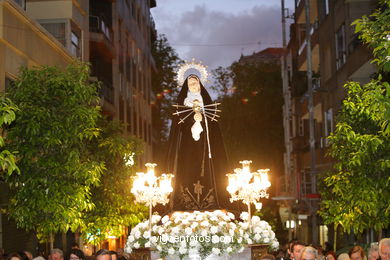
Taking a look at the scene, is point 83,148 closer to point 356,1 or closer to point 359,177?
point 359,177

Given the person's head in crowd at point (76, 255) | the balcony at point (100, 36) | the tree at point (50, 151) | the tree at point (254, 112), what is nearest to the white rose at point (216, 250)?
the person's head in crowd at point (76, 255)

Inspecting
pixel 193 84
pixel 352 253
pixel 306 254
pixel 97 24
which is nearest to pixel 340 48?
pixel 97 24

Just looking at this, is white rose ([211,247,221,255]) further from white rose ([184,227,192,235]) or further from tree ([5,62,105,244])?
tree ([5,62,105,244])

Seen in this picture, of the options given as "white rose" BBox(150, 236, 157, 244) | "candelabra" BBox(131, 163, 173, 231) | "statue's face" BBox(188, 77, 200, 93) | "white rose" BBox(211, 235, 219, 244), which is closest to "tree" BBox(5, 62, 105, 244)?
"candelabra" BBox(131, 163, 173, 231)

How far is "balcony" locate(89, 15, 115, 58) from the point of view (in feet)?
133

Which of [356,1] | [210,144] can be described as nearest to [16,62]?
[210,144]

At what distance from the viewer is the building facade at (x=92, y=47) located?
25.1m

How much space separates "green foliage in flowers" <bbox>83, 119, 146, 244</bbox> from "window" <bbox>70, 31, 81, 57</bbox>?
6651 mm

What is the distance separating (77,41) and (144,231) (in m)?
19.5

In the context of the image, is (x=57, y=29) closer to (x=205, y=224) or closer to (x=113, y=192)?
(x=113, y=192)

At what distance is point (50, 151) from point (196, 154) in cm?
383

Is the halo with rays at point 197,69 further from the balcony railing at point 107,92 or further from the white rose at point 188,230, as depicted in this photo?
the balcony railing at point 107,92

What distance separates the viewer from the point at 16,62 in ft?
84.3

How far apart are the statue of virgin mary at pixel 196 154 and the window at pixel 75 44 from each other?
14.3 metres
